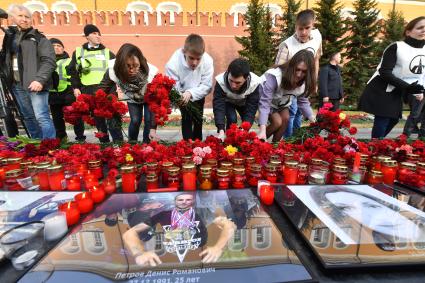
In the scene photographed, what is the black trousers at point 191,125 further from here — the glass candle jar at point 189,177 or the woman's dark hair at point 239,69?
the glass candle jar at point 189,177

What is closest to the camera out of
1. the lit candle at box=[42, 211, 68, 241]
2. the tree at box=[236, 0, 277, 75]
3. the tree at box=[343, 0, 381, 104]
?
the lit candle at box=[42, 211, 68, 241]

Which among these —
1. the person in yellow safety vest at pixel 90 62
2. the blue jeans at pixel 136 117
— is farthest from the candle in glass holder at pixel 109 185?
the person in yellow safety vest at pixel 90 62

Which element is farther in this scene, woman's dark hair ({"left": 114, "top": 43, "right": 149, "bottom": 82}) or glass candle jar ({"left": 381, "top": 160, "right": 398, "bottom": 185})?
woman's dark hair ({"left": 114, "top": 43, "right": 149, "bottom": 82})

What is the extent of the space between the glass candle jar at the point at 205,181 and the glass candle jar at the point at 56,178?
69cm

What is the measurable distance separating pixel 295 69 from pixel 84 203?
1860 mm

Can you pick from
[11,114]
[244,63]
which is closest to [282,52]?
[244,63]

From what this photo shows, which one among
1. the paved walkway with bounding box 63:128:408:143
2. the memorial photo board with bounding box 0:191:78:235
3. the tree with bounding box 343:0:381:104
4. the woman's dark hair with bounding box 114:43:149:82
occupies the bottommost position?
the paved walkway with bounding box 63:128:408:143

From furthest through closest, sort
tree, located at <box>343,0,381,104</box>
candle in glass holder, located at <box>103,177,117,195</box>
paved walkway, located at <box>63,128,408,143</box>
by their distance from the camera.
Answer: tree, located at <box>343,0,381,104</box> < paved walkway, located at <box>63,128,408,143</box> < candle in glass holder, located at <box>103,177,117,195</box>

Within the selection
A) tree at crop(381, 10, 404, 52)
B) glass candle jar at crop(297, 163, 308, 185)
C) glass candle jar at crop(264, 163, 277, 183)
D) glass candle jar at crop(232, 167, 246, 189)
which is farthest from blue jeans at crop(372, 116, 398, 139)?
tree at crop(381, 10, 404, 52)

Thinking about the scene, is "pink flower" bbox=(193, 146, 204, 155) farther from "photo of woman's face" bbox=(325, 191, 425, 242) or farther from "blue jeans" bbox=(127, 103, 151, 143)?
"blue jeans" bbox=(127, 103, 151, 143)

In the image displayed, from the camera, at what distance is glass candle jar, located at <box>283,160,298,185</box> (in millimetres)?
1354

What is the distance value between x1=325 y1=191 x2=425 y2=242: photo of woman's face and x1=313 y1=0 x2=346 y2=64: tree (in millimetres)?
12617

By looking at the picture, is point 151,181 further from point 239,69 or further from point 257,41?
point 257,41

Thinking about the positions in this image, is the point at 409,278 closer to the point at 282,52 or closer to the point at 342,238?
the point at 342,238
